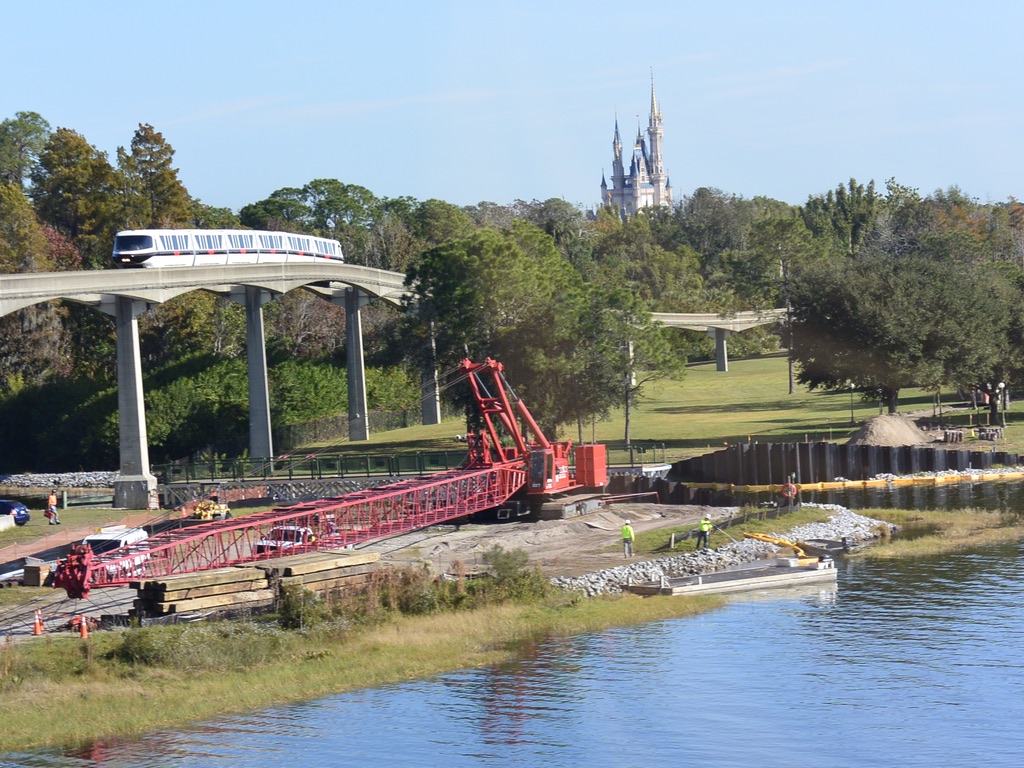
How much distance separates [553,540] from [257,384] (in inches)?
1487

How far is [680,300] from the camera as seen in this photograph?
486 feet

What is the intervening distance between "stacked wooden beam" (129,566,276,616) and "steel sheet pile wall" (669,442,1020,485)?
34057mm

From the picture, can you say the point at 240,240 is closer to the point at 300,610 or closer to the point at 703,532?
the point at 703,532

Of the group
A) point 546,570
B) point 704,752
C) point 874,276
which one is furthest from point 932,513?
point 704,752

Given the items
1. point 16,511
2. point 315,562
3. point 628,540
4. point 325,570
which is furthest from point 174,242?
point 325,570

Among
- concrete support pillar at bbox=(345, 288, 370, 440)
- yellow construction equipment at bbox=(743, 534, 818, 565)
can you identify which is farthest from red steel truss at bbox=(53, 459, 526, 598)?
concrete support pillar at bbox=(345, 288, 370, 440)

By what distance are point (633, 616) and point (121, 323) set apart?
43.9 metres

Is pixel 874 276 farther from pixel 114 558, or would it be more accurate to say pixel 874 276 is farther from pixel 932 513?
pixel 114 558

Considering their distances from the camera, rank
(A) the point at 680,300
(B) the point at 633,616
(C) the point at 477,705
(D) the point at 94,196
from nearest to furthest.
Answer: (C) the point at 477,705 < (B) the point at 633,616 < (D) the point at 94,196 < (A) the point at 680,300

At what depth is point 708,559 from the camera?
47219mm

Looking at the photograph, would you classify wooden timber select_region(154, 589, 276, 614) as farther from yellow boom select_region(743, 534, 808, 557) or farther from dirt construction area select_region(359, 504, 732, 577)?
yellow boom select_region(743, 534, 808, 557)

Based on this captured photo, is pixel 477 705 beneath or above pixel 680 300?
beneath

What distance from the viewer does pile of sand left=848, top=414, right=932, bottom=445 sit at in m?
71.8

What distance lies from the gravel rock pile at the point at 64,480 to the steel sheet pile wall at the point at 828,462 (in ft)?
124
